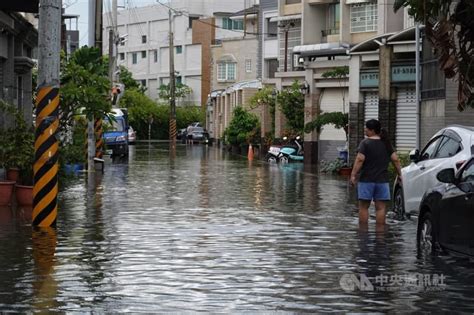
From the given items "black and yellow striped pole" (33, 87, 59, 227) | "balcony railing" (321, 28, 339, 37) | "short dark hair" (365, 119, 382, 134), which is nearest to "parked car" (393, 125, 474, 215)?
"short dark hair" (365, 119, 382, 134)

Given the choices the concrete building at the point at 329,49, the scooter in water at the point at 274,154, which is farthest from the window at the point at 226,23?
the scooter in water at the point at 274,154

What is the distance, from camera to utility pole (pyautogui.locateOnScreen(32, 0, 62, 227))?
17.4 m

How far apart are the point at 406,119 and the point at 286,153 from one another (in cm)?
1477

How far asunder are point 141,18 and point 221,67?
915 inches

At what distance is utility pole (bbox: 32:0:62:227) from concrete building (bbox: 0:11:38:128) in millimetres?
10252

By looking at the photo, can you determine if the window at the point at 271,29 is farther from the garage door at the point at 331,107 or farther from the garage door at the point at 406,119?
the garage door at the point at 406,119

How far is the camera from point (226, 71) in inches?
3794

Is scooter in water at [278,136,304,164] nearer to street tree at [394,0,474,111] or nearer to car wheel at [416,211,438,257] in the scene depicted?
car wheel at [416,211,438,257]

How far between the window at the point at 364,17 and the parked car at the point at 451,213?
38.8 m

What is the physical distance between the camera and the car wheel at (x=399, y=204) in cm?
1977

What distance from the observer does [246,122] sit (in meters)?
67.8

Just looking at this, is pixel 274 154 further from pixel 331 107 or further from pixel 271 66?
pixel 271 66

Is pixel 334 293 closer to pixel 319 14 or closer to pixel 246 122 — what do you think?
pixel 319 14

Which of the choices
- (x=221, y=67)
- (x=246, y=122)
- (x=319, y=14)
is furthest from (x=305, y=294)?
(x=221, y=67)
